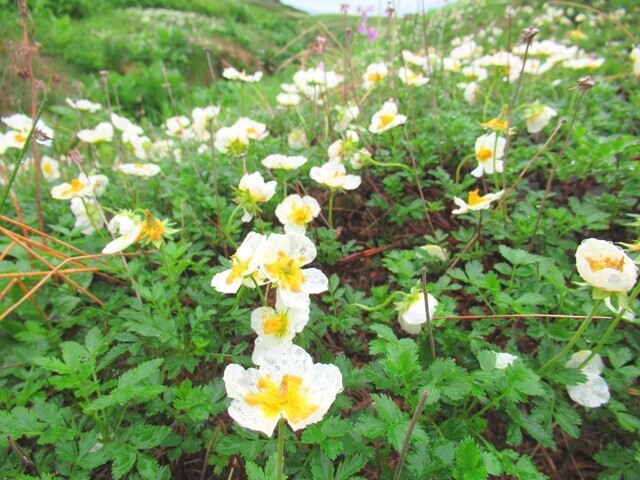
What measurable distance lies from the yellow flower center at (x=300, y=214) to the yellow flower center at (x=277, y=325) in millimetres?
402

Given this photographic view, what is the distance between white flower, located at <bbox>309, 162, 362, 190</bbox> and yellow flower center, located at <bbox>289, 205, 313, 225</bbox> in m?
0.14

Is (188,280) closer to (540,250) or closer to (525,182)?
(540,250)

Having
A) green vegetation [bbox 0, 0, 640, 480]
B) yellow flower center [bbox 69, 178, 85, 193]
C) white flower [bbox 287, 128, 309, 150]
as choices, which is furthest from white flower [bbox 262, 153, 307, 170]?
yellow flower center [bbox 69, 178, 85, 193]

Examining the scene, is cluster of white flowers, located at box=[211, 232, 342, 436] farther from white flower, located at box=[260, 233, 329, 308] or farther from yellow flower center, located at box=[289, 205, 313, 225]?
yellow flower center, located at box=[289, 205, 313, 225]

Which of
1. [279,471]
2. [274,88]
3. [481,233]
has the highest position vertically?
[279,471]

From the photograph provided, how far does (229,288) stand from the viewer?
3.25 ft

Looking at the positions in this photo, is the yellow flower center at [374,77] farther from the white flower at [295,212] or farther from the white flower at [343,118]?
the white flower at [295,212]

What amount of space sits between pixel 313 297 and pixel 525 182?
97 cm

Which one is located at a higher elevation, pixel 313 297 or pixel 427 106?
pixel 427 106

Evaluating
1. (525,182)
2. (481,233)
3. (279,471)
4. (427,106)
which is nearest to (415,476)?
(279,471)

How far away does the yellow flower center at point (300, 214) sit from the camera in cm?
134

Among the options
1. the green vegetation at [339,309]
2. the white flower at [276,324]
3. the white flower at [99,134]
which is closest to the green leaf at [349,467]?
the green vegetation at [339,309]

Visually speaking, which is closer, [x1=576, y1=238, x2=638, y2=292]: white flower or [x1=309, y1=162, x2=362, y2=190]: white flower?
[x1=576, y1=238, x2=638, y2=292]: white flower

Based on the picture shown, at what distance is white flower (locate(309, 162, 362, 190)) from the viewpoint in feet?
4.73
